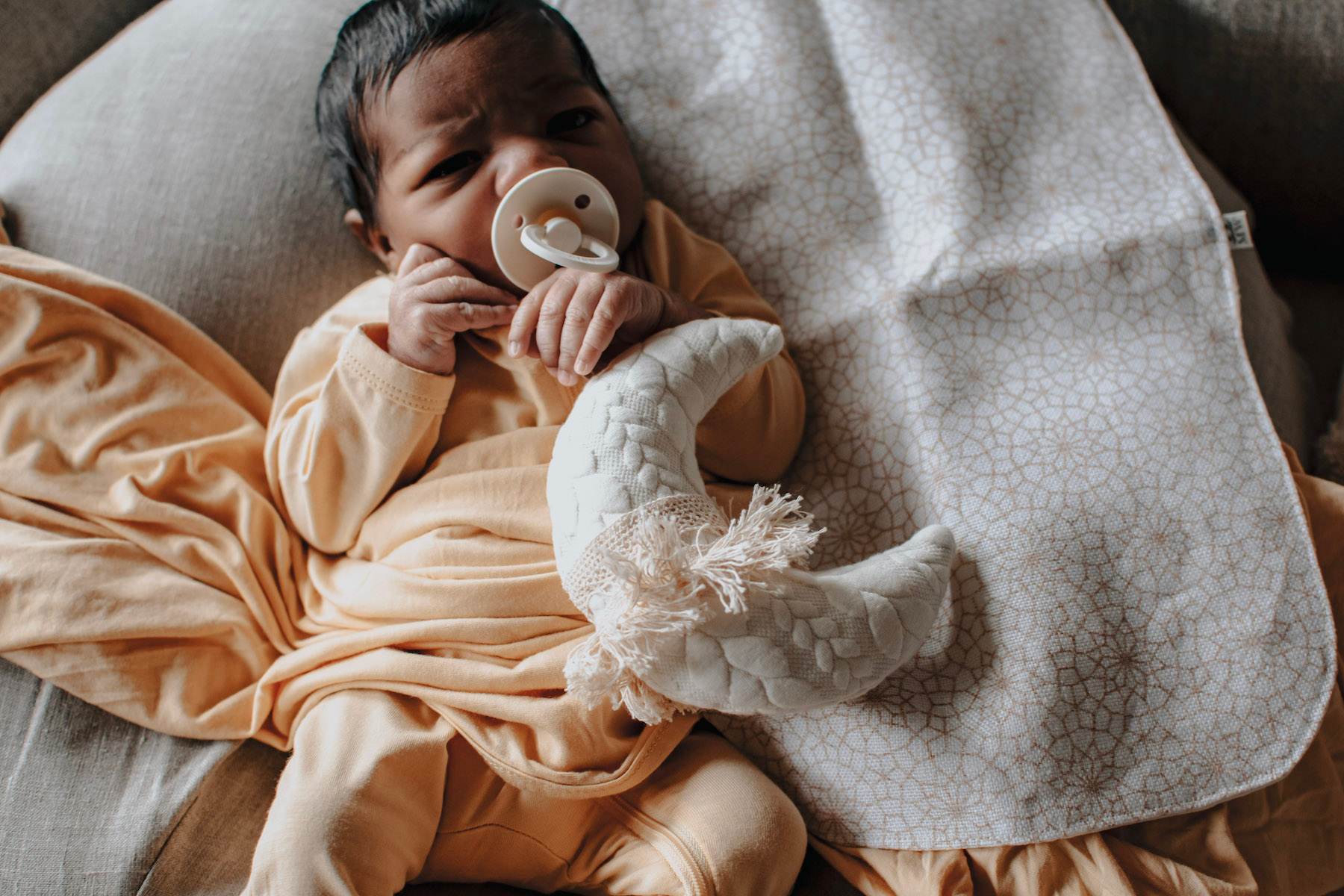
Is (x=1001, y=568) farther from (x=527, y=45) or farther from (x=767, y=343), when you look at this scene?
(x=527, y=45)

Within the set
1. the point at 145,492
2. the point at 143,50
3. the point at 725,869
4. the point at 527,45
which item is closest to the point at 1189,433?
the point at 725,869

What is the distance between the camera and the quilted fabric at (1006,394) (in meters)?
0.71

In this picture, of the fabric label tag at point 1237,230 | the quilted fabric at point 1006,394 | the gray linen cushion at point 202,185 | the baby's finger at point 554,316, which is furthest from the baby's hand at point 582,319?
the fabric label tag at point 1237,230

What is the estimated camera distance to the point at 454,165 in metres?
0.84

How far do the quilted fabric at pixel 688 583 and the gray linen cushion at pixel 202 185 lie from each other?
0.53 m

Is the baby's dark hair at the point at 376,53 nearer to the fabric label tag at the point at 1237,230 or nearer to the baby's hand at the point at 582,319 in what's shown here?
the baby's hand at the point at 582,319

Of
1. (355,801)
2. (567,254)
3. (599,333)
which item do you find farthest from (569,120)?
(355,801)

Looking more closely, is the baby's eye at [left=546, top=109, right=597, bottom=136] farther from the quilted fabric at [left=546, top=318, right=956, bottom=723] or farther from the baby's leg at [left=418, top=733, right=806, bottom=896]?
the baby's leg at [left=418, top=733, right=806, bottom=896]

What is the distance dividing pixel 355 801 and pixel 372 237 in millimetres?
632

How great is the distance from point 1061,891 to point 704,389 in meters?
0.52

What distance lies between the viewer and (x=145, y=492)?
84 centimetres

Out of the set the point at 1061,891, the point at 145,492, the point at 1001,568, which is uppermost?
the point at 145,492

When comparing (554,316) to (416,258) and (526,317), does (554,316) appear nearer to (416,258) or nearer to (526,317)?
(526,317)

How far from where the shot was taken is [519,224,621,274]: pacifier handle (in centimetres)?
73
